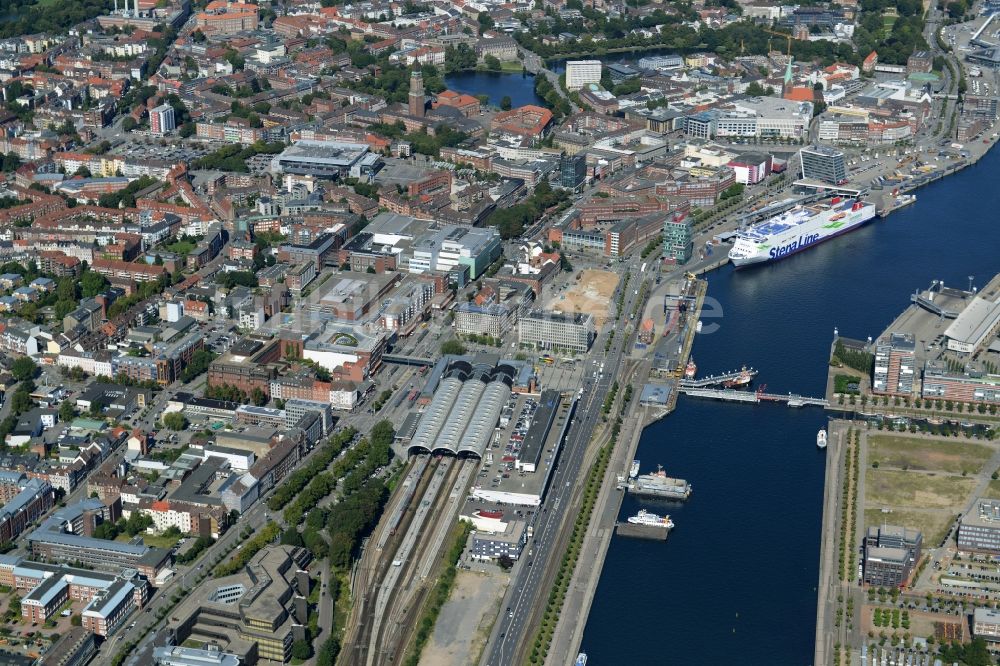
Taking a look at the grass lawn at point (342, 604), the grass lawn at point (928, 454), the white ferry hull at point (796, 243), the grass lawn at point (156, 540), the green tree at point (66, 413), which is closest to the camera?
the grass lawn at point (342, 604)

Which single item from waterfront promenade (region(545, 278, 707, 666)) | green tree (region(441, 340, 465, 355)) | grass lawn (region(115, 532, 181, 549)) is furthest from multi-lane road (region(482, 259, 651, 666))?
grass lawn (region(115, 532, 181, 549))

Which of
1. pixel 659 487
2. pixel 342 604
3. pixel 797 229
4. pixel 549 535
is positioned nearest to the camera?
pixel 342 604

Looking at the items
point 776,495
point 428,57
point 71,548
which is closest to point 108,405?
point 71,548

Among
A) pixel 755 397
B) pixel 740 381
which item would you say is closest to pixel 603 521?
pixel 755 397

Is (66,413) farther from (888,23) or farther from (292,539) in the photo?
(888,23)

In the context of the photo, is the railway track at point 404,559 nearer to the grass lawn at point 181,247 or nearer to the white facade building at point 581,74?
the grass lawn at point 181,247

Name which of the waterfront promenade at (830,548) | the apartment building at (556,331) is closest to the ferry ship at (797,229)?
the apartment building at (556,331)

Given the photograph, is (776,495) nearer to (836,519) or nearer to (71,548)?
(836,519)
